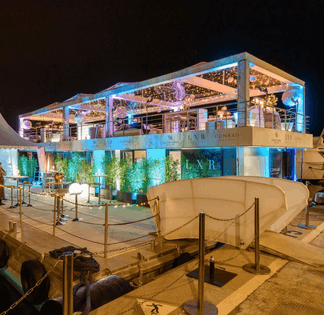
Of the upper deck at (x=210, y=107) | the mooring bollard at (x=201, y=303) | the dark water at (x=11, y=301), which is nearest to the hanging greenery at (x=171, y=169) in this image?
the upper deck at (x=210, y=107)

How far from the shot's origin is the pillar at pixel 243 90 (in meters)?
8.37

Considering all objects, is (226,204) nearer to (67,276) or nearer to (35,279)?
(67,276)

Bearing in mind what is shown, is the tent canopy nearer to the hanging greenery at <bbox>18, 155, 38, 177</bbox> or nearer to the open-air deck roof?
the open-air deck roof

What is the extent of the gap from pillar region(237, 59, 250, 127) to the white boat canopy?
292 centimetres

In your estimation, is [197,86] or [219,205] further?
[197,86]

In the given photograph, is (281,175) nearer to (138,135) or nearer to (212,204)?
(138,135)

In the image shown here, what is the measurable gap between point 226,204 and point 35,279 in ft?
11.4

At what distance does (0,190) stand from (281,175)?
36.0 ft

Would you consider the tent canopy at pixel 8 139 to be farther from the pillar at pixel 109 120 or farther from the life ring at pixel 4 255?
the life ring at pixel 4 255

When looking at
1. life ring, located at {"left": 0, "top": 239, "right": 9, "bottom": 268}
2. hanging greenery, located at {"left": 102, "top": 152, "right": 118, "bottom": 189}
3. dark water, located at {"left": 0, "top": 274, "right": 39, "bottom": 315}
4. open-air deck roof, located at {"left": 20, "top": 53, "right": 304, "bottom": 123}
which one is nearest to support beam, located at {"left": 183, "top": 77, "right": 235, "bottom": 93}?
open-air deck roof, located at {"left": 20, "top": 53, "right": 304, "bottom": 123}

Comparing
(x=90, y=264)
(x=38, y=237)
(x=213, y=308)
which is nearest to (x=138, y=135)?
(x=38, y=237)

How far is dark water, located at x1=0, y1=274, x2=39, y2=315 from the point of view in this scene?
5195 mm

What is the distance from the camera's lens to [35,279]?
4.49 metres

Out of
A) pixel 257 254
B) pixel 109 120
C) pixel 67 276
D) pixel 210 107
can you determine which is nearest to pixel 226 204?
pixel 257 254
